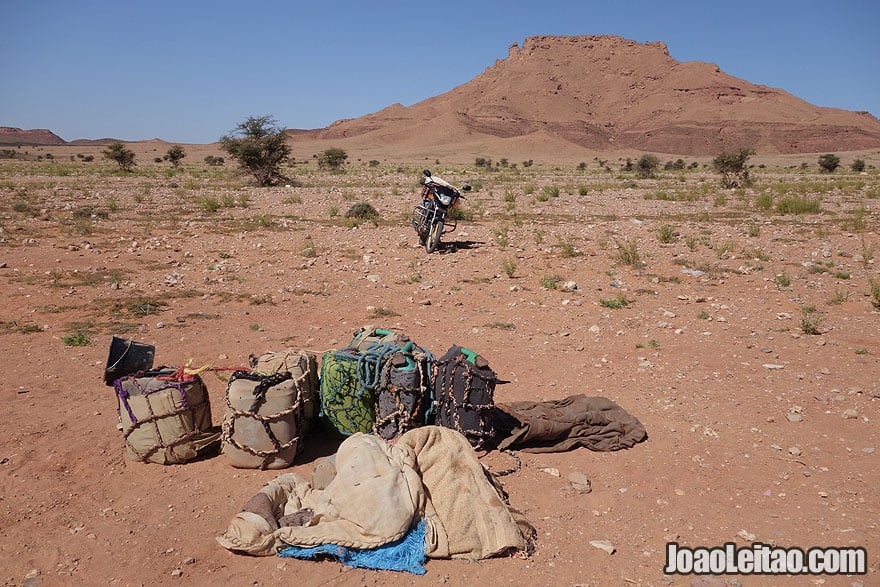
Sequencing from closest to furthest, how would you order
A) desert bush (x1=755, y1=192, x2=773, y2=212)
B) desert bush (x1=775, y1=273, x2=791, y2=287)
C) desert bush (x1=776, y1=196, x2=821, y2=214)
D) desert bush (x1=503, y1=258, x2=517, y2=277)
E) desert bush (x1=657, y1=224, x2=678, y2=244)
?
1. desert bush (x1=775, y1=273, x2=791, y2=287)
2. desert bush (x1=503, y1=258, x2=517, y2=277)
3. desert bush (x1=657, y1=224, x2=678, y2=244)
4. desert bush (x1=776, y1=196, x2=821, y2=214)
5. desert bush (x1=755, y1=192, x2=773, y2=212)

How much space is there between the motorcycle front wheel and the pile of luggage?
21.0ft

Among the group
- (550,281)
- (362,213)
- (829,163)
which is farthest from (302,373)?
(829,163)

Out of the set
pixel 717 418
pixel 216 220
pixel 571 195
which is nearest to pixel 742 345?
pixel 717 418

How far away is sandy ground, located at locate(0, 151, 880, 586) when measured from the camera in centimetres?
335

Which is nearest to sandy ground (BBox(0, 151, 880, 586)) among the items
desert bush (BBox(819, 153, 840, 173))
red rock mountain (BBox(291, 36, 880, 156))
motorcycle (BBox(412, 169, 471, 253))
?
motorcycle (BBox(412, 169, 471, 253))

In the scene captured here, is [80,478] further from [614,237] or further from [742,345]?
[614,237]

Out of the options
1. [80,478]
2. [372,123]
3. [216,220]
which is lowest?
[80,478]

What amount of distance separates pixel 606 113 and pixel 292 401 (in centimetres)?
12560

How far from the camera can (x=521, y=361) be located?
237 inches

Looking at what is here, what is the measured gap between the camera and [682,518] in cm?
360

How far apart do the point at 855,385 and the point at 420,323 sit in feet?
14.2

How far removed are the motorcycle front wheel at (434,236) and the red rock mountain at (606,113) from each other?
73.4 meters

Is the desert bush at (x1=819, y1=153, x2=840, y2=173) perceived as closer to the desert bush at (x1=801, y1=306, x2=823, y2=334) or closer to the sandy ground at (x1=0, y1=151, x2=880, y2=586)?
the sandy ground at (x1=0, y1=151, x2=880, y2=586)

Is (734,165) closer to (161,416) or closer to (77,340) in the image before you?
(77,340)
